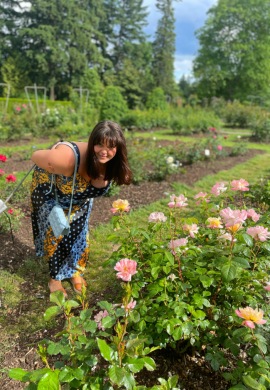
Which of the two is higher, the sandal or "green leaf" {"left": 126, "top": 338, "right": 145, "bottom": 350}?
"green leaf" {"left": 126, "top": 338, "right": 145, "bottom": 350}

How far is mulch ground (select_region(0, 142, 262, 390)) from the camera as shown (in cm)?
170

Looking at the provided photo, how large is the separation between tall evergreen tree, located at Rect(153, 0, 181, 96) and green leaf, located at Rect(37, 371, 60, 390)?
128 feet

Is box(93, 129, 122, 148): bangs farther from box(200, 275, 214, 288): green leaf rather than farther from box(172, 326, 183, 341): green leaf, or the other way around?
box(172, 326, 183, 341): green leaf

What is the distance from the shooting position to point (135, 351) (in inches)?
43.1

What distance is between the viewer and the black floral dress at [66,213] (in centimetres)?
→ 237

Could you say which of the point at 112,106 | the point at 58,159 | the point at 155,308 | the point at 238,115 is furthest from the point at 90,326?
the point at 238,115

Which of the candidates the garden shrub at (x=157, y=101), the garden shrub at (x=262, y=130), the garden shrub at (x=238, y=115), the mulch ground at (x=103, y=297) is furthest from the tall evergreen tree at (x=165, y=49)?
the mulch ground at (x=103, y=297)

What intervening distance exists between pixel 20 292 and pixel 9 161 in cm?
493

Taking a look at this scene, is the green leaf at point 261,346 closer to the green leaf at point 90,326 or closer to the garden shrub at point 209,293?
the garden shrub at point 209,293

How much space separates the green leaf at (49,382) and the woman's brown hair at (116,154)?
1357 mm

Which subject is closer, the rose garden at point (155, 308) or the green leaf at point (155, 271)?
the rose garden at point (155, 308)

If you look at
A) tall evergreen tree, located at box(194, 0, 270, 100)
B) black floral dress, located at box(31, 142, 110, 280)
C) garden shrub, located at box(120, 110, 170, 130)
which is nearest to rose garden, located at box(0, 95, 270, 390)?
black floral dress, located at box(31, 142, 110, 280)

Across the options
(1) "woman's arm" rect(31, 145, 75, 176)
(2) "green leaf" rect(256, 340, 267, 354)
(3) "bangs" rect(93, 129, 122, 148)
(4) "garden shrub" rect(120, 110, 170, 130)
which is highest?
(3) "bangs" rect(93, 129, 122, 148)

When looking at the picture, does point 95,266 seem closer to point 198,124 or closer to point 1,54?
point 198,124
